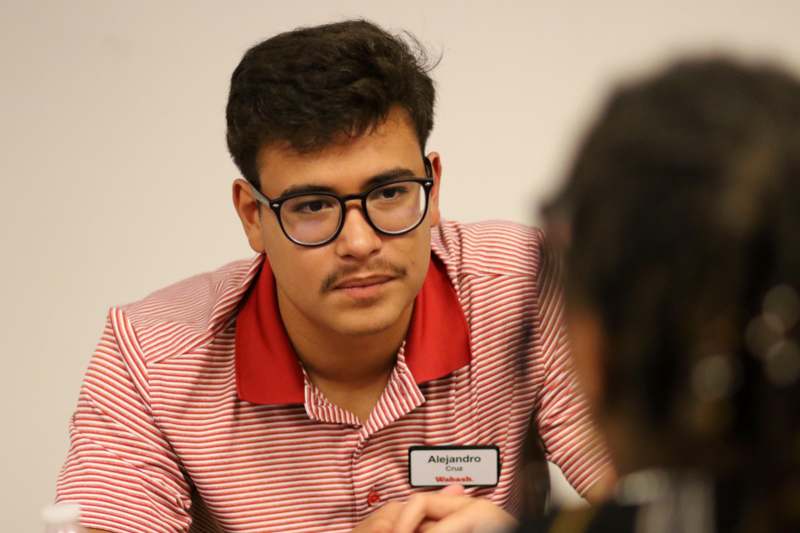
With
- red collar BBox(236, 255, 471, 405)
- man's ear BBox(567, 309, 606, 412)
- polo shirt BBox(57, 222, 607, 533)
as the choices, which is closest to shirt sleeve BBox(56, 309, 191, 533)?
polo shirt BBox(57, 222, 607, 533)

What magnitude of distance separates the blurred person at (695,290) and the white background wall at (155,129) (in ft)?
6.77

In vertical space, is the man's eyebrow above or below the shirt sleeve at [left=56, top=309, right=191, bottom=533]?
above

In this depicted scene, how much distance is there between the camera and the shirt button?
184 cm

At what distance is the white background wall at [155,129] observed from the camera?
2924 mm

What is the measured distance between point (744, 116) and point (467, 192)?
219 cm

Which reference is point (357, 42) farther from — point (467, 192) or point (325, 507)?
point (467, 192)

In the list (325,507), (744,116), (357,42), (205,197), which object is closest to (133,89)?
(205,197)

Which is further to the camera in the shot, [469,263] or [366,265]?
[469,263]

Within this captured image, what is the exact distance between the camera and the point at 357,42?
1795 mm

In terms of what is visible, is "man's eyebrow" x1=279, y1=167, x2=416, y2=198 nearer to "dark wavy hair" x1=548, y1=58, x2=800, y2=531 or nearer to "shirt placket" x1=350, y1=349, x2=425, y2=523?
"shirt placket" x1=350, y1=349, x2=425, y2=523

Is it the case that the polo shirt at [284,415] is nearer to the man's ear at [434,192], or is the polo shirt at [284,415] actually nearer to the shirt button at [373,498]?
the shirt button at [373,498]

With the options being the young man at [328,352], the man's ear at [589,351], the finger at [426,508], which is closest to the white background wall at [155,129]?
the young man at [328,352]

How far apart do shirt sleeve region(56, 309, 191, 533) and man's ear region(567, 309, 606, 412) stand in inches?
43.1

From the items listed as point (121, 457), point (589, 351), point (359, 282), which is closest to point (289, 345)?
point (359, 282)
